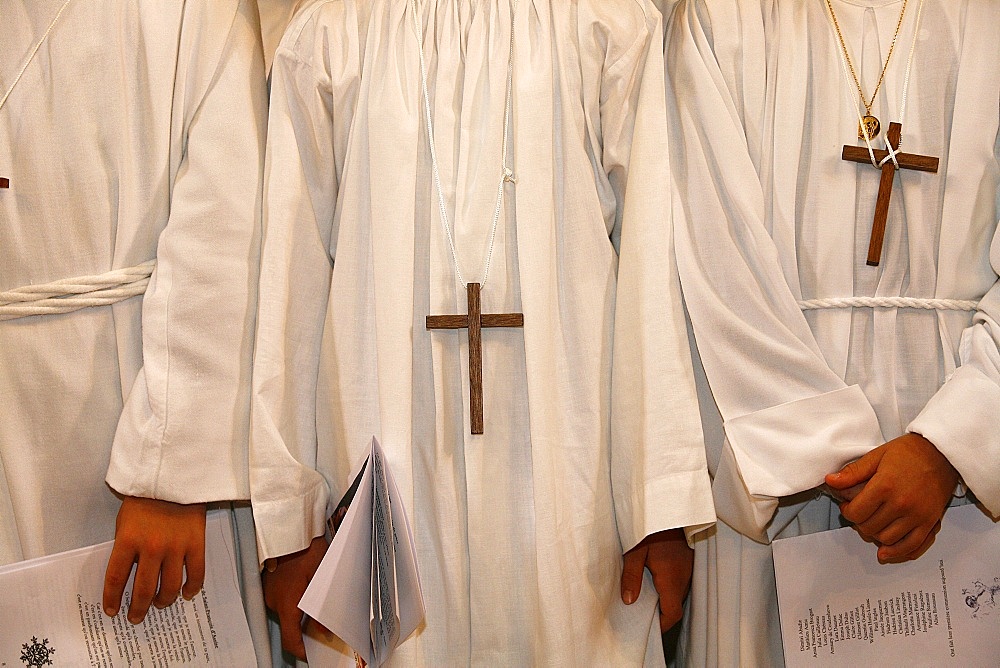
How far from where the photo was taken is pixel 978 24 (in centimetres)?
180

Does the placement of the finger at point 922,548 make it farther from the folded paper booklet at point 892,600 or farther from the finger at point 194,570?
the finger at point 194,570

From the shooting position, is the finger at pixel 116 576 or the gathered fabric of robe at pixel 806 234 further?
the gathered fabric of robe at pixel 806 234

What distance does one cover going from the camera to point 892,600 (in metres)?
1.76

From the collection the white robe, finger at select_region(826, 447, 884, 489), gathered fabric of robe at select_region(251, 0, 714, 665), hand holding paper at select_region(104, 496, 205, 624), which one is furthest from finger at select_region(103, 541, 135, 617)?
finger at select_region(826, 447, 884, 489)

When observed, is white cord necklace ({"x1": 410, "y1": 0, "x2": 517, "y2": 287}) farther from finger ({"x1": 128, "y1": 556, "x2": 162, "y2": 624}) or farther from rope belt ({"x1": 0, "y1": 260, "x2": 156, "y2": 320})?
finger ({"x1": 128, "y1": 556, "x2": 162, "y2": 624})

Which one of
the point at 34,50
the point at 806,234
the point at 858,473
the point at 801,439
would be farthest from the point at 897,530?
the point at 34,50

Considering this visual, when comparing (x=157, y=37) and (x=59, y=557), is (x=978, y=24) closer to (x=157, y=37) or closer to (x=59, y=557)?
(x=157, y=37)

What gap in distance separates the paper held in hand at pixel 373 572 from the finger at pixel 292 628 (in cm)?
30

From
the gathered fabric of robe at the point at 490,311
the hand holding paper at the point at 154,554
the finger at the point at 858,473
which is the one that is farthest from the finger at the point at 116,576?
the finger at the point at 858,473

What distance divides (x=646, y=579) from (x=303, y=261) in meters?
1.07

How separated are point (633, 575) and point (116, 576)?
1.07 metres

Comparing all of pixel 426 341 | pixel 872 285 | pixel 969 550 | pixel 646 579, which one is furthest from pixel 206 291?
pixel 969 550

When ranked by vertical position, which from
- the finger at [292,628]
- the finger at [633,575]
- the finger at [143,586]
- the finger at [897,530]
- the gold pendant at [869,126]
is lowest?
the finger at [292,628]

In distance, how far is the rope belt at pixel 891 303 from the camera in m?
1.80
